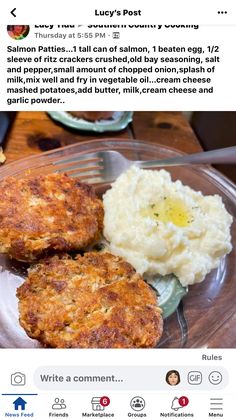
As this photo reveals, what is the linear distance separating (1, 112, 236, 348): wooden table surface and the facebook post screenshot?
0.11 metres

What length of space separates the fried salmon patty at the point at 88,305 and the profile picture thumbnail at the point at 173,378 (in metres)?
0.05

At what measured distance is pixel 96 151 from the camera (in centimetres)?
119

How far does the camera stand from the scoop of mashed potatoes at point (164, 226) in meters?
0.93

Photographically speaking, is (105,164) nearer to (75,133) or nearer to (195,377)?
(75,133)

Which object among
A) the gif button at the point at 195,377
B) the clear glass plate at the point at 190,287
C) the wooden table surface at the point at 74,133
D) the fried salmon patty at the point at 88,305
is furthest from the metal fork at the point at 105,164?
the gif button at the point at 195,377

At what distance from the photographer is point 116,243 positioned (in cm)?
95

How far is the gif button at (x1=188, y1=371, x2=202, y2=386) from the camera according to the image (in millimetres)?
778
